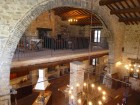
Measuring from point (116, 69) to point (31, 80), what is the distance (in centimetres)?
664

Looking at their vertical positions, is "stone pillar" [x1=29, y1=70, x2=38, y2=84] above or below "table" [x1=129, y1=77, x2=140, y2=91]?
above

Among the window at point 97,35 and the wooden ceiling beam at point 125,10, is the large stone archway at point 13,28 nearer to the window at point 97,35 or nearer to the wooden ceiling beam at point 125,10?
the wooden ceiling beam at point 125,10

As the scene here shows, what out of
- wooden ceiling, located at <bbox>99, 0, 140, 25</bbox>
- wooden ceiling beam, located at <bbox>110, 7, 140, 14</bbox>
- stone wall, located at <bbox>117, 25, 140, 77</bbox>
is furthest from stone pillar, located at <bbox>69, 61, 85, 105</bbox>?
stone wall, located at <bbox>117, 25, 140, 77</bbox>

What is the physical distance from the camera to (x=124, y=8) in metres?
9.33

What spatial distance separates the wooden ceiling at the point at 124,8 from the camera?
28.3 ft

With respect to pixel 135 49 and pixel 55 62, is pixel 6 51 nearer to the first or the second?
pixel 55 62

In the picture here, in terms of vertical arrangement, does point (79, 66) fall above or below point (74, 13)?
below

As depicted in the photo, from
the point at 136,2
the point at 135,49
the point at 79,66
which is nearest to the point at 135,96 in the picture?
the point at 135,49

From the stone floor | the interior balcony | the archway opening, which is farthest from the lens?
the archway opening

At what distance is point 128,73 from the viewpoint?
12.0 meters

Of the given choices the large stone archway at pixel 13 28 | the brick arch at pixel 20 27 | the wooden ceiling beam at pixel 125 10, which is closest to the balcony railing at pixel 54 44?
the wooden ceiling beam at pixel 125 10

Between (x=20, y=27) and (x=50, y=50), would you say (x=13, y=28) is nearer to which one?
(x=20, y=27)

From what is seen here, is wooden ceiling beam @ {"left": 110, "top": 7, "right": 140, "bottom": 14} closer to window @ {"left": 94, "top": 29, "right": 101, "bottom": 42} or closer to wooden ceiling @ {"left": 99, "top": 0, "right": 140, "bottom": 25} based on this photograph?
wooden ceiling @ {"left": 99, "top": 0, "right": 140, "bottom": 25}

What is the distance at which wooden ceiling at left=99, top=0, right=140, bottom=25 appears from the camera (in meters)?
8.61
